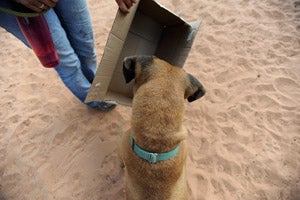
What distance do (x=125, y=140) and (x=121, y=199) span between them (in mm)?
882

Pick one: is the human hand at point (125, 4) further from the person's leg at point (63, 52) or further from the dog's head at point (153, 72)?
the person's leg at point (63, 52)

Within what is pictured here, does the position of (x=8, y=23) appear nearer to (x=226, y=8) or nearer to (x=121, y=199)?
(x=121, y=199)

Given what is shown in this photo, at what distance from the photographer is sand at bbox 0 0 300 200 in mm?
2949

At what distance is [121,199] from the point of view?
286 cm

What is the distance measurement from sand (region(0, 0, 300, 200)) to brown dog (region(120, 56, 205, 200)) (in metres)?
0.94

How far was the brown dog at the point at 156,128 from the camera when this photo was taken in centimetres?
183

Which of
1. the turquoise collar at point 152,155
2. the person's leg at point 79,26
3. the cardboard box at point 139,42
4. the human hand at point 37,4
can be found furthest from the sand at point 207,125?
the human hand at point 37,4

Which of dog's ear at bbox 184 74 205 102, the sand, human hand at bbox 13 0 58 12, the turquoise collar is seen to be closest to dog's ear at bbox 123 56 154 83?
dog's ear at bbox 184 74 205 102

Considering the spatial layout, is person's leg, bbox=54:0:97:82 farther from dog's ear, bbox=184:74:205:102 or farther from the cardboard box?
dog's ear, bbox=184:74:205:102

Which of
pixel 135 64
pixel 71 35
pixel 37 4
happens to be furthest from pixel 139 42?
pixel 37 4

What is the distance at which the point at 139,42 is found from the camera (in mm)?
3264

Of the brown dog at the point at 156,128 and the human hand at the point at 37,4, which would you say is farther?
the brown dog at the point at 156,128

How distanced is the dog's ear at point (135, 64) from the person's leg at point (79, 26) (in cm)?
78

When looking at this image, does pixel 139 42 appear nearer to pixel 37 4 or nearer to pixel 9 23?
pixel 9 23
